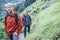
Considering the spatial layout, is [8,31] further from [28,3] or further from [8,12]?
[28,3]

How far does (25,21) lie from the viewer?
1193cm

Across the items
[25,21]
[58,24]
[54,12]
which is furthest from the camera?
[25,21]

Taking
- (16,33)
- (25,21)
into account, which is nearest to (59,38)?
(16,33)

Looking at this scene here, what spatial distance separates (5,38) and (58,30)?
318cm

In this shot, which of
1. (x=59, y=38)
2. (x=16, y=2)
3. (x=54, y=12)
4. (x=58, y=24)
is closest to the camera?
(x=59, y=38)

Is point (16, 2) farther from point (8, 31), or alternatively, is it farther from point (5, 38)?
point (8, 31)

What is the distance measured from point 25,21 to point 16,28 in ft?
14.5

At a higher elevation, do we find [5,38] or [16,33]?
[16,33]

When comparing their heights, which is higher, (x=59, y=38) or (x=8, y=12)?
(x=8, y=12)

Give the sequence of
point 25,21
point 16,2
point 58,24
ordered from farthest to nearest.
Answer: point 16,2 < point 25,21 < point 58,24

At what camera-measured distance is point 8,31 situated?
7594 millimetres

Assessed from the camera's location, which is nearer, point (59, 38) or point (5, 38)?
point (59, 38)

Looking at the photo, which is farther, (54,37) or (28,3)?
(28,3)

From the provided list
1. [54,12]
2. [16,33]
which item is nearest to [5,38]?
[54,12]
